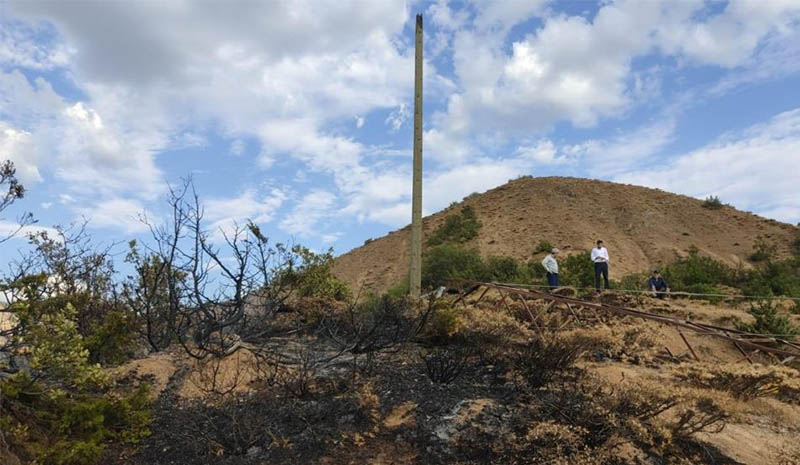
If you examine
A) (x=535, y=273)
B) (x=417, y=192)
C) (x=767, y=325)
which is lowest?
(x=767, y=325)

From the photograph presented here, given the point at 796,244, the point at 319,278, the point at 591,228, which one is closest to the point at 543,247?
the point at 591,228

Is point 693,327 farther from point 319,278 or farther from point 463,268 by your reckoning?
point 463,268

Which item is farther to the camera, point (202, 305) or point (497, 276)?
point (497, 276)

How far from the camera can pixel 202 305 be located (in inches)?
269

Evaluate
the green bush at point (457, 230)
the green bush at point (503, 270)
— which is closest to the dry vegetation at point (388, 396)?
the green bush at point (503, 270)

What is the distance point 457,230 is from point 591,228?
742cm

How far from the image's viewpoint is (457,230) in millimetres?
31391

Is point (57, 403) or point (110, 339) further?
point (110, 339)

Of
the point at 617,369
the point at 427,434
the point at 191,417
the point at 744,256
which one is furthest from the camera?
the point at 744,256

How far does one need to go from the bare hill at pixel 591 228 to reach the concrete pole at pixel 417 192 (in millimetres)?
14602

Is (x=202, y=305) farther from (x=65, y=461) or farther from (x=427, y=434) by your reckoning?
(x=427, y=434)

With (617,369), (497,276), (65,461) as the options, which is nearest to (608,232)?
(497,276)

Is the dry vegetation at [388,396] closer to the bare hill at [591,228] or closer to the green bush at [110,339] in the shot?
the green bush at [110,339]

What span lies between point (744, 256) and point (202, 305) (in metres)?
29.2
